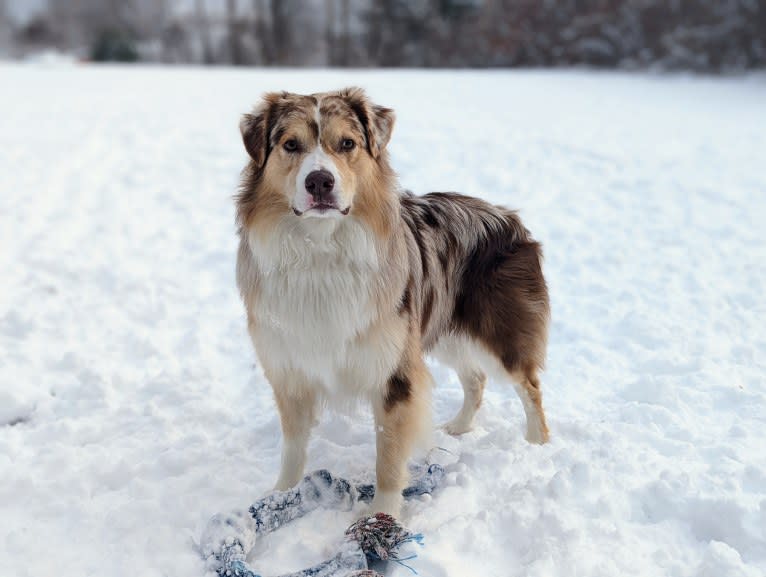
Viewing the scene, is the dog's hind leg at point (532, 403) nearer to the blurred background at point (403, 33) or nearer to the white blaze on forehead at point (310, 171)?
the white blaze on forehead at point (310, 171)

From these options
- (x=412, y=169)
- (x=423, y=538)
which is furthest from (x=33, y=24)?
(x=423, y=538)

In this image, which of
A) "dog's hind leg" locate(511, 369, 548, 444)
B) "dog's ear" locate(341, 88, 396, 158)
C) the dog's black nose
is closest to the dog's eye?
the dog's black nose

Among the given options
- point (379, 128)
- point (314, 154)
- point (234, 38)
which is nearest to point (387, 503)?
point (314, 154)

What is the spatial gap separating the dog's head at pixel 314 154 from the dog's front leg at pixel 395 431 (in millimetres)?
843

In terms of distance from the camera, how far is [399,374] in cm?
317

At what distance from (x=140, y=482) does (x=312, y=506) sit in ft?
2.93

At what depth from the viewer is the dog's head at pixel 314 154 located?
9.52 feet

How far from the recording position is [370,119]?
3242 millimetres

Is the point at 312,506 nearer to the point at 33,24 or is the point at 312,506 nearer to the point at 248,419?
the point at 248,419

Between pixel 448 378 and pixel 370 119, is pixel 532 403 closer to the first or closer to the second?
pixel 448 378

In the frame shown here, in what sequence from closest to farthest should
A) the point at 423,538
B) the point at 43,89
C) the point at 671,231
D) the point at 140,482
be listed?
1. the point at 423,538
2. the point at 140,482
3. the point at 671,231
4. the point at 43,89

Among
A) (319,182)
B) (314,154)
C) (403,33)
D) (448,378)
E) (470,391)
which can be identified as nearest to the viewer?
(319,182)

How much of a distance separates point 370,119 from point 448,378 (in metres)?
2.06

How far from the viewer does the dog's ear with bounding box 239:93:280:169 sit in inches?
125
